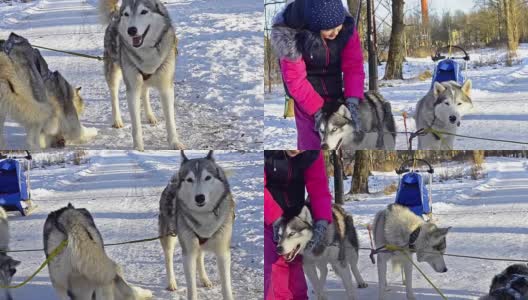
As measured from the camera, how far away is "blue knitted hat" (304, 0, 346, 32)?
2213 mm

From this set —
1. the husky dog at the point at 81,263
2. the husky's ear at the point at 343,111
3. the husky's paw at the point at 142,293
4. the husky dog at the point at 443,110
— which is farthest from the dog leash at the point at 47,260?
the husky dog at the point at 443,110

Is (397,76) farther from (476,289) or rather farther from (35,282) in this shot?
(35,282)

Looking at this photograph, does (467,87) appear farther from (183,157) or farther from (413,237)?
(183,157)

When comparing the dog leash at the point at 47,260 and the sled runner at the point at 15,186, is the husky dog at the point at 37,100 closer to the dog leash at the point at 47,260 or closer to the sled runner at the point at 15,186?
the sled runner at the point at 15,186

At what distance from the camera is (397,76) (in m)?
2.32

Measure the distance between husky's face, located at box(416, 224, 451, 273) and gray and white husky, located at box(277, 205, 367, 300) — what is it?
0.26m

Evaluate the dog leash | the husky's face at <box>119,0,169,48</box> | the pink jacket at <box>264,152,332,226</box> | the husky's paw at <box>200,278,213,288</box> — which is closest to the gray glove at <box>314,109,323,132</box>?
the pink jacket at <box>264,152,332,226</box>

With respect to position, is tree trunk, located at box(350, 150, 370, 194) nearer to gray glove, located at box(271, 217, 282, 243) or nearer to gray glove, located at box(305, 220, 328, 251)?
gray glove, located at box(305, 220, 328, 251)

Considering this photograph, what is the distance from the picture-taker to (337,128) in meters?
2.34

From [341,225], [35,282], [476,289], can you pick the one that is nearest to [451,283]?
[476,289]

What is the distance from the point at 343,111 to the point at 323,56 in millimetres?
223

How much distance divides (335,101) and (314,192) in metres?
0.43

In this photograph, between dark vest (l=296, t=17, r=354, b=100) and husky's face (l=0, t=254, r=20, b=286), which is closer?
dark vest (l=296, t=17, r=354, b=100)

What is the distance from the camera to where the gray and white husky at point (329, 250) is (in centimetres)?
256
